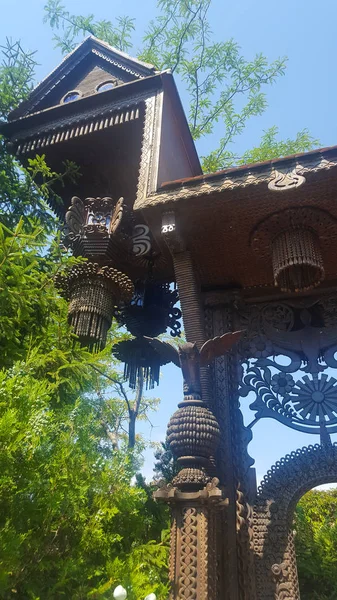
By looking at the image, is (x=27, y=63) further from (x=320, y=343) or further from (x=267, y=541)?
(x=267, y=541)

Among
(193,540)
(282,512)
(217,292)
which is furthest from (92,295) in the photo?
(282,512)

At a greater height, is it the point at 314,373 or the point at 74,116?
the point at 74,116

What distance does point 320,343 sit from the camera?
4148mm

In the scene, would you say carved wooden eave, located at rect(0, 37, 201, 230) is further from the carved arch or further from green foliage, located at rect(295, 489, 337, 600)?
green foliage, located at rect(295, 489, 337, 600)

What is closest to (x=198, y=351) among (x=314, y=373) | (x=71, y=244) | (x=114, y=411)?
(x=314, y=373)

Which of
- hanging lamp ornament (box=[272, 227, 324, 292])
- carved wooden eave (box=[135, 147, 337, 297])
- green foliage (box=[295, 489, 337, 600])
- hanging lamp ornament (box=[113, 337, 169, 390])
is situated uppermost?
carved wooden eave (box=[135, 147, 337, 297])

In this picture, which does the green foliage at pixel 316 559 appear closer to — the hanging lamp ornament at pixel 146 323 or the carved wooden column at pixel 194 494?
the hanging lamp ornament at pixel 146 323

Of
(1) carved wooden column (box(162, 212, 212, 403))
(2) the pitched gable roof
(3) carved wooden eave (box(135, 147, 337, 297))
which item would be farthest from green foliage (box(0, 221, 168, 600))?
(2) the pitched gable roof

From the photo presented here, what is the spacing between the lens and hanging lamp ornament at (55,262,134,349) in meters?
3.78

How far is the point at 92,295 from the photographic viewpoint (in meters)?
3.83

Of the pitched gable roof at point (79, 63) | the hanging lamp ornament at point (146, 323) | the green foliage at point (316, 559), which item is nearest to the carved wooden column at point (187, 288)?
the hanging lamp ornament at point (146, 323)

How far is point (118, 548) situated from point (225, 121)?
9498 millimetres

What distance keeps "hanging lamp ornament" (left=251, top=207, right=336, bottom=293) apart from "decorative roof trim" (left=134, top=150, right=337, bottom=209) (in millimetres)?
335

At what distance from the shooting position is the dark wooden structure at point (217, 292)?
3045 millimetres
